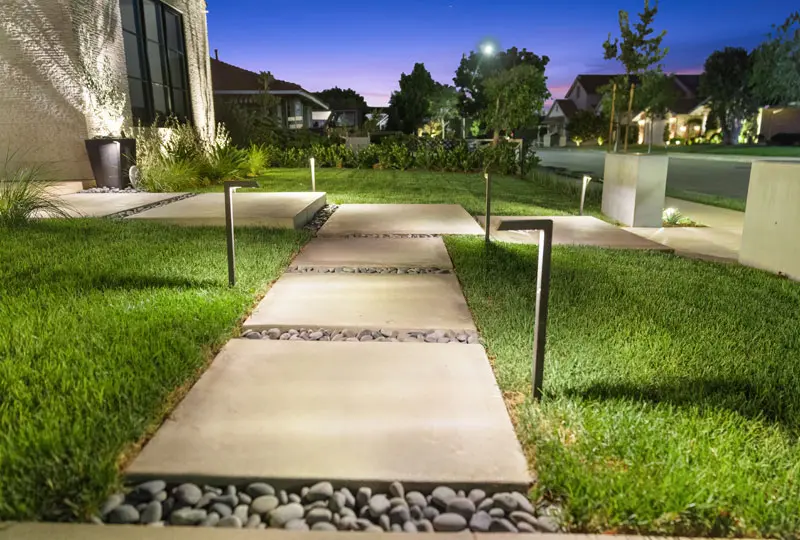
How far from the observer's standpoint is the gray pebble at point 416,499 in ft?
7.52

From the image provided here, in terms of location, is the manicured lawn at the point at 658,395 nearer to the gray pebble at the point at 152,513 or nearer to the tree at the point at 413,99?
the gray pebble at the point at 152,513

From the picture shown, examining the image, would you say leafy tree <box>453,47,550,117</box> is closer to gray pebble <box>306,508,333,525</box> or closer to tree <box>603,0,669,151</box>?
tree <box>603,0,669,151</box>

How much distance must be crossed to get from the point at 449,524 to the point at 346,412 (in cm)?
88

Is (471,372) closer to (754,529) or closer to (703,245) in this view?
(754,529)

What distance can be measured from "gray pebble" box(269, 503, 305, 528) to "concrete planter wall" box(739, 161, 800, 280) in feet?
17.6

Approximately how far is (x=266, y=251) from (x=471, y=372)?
358cm

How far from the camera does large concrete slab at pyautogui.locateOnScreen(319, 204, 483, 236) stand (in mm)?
7918

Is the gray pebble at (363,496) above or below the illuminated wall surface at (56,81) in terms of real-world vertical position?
below

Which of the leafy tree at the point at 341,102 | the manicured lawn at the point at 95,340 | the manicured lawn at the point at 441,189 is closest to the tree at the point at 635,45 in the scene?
the manicured lawn at the point at 441,189

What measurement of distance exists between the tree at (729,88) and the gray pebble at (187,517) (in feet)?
196

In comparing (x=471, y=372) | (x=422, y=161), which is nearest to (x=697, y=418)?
(x=471, y=372)

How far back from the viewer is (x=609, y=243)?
23.8ft

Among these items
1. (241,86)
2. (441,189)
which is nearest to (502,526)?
(441,189)

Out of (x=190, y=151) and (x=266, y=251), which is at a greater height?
(x=190, y=151)
